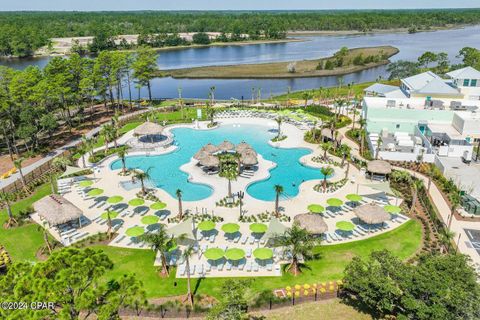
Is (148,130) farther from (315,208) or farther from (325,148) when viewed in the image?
(315,208)

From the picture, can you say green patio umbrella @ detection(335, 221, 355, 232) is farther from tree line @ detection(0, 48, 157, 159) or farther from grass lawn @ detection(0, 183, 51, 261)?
tree line @ detection(0, 48, 157, 159)

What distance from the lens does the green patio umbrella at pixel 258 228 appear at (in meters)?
32.8

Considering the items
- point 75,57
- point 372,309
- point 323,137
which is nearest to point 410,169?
point 323,137

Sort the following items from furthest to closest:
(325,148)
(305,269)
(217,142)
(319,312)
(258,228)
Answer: (217,142) < (325,148) < (258,228) < (305,269) < (319,312)

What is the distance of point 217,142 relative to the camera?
58375 mm

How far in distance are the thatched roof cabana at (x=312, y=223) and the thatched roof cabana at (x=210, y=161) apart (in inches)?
638

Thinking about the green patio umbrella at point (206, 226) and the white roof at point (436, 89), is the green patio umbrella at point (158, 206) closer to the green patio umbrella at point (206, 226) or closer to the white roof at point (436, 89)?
the green patio umbrella at point (206, 226)

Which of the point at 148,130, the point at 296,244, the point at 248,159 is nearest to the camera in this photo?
the point at 296,244

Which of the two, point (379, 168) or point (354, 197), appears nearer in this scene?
point (354, 197)

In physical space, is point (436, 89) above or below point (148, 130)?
above

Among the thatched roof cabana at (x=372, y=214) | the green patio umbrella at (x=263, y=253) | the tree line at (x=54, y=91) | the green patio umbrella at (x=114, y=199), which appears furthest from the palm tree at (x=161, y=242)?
the tree line at (x=54, y=91)

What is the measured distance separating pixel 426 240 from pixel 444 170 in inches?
599

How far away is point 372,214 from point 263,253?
11873mm

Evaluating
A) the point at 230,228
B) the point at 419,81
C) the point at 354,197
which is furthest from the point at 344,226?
the point at 419,81
